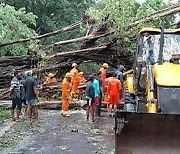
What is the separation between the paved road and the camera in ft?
38.0

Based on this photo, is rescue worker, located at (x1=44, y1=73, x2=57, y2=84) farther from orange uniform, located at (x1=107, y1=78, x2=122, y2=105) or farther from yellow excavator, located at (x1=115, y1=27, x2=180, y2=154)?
yellow excavator, located at (x1=115, y1=27, x2=180, y2=154)

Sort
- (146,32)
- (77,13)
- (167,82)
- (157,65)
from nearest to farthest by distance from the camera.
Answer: (167,82) → (157,65) → (146,32) → (77,13)

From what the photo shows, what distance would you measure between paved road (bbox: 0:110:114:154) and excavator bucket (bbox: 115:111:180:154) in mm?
2592

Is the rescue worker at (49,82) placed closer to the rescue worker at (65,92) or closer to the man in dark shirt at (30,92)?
the rescue worker at (65,92)

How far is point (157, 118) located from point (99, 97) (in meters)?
8.95

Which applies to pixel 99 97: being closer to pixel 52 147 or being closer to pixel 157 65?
pixel 52 147

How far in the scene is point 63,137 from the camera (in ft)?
44.0

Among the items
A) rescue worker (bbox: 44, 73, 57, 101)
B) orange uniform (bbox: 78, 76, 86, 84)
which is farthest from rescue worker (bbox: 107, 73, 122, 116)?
rescue worker (bbox: 44, 73, 57, 101)

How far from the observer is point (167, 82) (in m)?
9.70

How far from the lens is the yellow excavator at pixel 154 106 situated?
8.61 m

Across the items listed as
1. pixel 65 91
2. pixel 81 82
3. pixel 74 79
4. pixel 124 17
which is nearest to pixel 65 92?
pixel 65 91

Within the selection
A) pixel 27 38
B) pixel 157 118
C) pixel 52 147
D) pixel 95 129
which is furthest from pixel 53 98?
pixel 157 118

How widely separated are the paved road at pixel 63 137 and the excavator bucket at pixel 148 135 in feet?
8.51

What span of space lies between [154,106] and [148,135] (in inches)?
39.0
